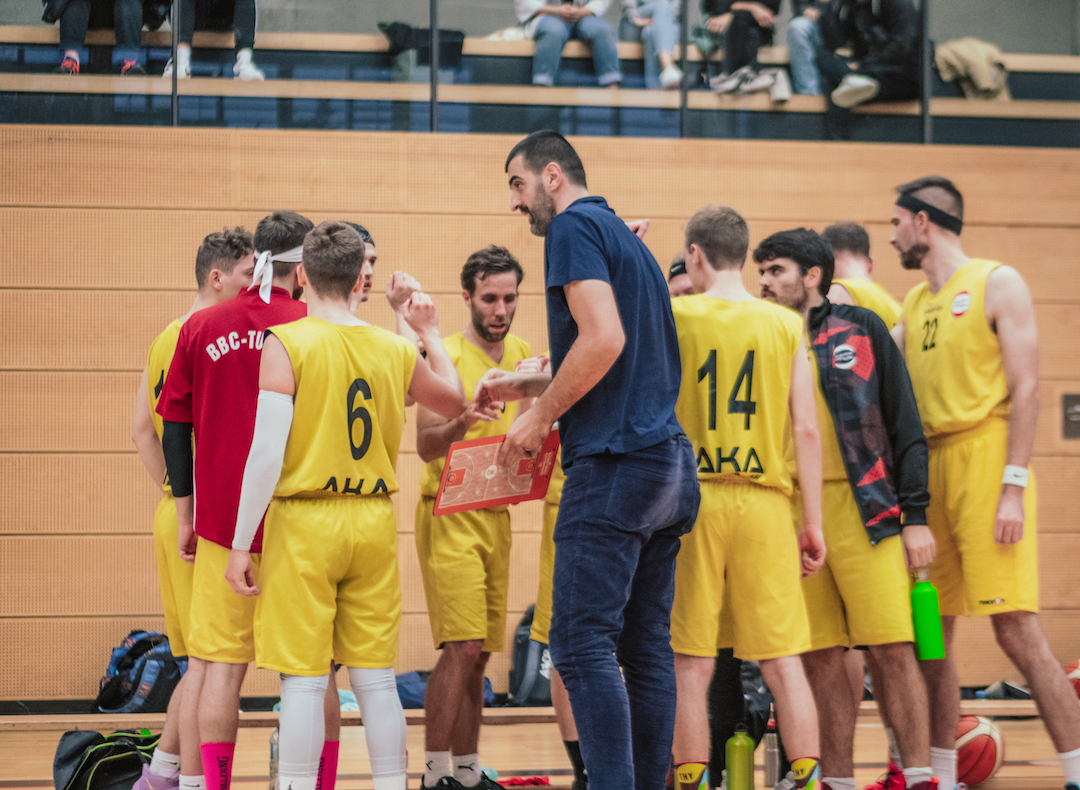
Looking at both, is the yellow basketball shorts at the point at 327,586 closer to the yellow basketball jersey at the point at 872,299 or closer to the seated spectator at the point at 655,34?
the yellow basketball jersey at the point at 872,299

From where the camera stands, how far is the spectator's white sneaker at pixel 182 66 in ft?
20.8

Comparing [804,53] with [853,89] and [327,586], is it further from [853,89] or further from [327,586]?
[327,586]

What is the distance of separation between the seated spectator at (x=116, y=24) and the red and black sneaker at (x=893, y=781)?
576cm

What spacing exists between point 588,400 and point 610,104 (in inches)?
176

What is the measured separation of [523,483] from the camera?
328 cm

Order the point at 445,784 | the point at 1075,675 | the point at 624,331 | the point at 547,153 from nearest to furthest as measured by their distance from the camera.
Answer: the point at 624,331 → the point at 547,153 → the point at 445,784 → the point at 1075,675

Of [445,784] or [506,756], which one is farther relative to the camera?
[506,756]

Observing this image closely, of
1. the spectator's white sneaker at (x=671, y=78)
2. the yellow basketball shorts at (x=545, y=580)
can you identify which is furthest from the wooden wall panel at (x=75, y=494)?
the spectator's white sneaker at (x=671, y=78)

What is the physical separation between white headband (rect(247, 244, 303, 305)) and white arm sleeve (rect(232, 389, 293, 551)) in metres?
0.55

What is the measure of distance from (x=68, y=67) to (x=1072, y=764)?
6.47 m

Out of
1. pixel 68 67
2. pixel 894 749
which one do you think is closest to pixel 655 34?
pixel 68 67

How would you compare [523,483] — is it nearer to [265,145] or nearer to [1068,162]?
[265,145]

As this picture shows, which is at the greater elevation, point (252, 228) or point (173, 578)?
point (252, 228)

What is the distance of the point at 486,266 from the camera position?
3879 millimetres
